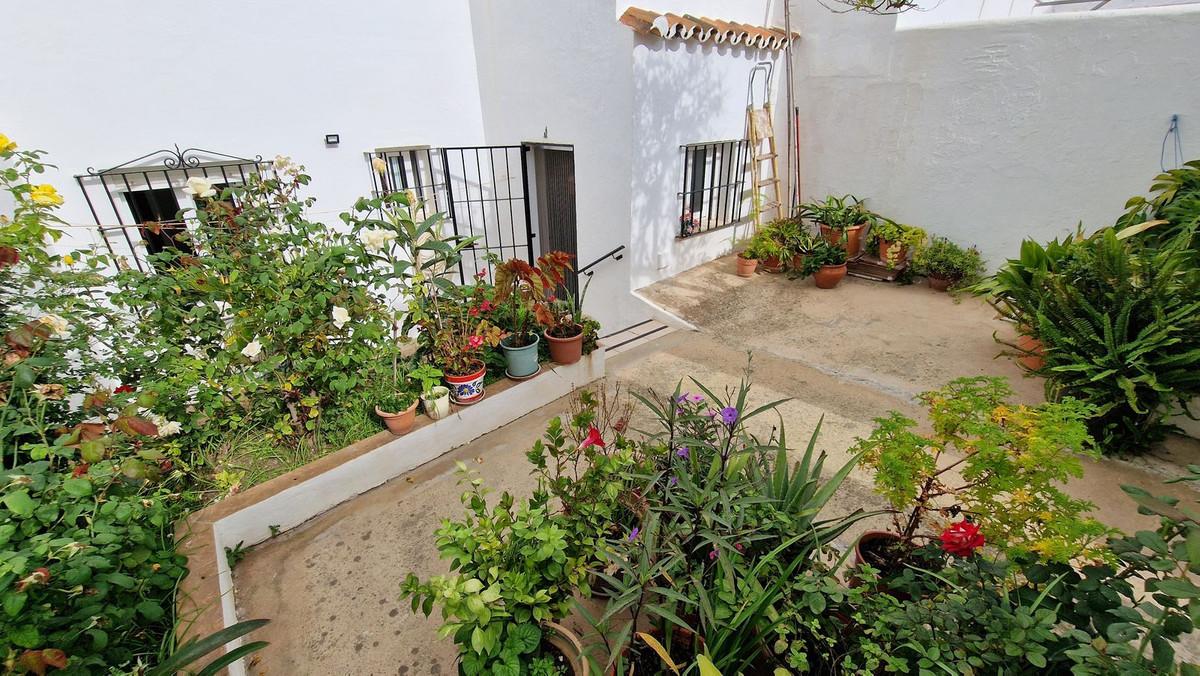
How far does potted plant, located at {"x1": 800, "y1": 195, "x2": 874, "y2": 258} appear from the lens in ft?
17.4

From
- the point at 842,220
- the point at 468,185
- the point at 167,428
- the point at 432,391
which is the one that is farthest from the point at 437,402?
the point at 842,220

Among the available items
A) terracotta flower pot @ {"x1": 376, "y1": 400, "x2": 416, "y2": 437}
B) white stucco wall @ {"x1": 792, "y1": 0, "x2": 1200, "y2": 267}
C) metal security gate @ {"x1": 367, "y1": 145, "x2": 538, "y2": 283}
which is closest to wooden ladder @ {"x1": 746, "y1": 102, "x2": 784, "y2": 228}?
white stucco wall @ {"x1": 792, "y1": 0, "x2": 1200, "y2": 267}

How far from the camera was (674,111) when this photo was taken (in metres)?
4.60

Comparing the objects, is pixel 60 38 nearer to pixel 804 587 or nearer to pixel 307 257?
pixel 307 257

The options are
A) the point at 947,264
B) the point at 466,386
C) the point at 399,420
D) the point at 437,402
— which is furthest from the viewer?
the point at 947,264

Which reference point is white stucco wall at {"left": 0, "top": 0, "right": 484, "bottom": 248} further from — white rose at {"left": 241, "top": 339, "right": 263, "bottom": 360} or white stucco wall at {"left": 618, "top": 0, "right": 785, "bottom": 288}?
white rose at {"left": 241, "top": 339, "right": 263, "bottom": 360}

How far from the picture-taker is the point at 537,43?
185 inches

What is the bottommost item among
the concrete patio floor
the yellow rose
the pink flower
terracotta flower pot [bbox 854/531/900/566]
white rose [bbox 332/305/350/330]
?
the concrete patio floor

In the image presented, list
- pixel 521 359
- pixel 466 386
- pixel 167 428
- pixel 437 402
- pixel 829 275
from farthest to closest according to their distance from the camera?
pixel 829 275 < pixel 521 359 < pixel 466 386 < pixel 437 402 < pixel 167 428

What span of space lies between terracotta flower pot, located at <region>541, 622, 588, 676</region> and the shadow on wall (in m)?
3.82

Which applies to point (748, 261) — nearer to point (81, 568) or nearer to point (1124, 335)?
point (1124, 335)

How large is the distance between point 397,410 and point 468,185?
3683mm

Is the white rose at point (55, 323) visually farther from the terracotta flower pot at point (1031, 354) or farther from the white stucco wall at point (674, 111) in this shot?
the terracotta flower pot at point (1031, 354)

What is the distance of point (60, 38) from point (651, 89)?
4.32 metres
